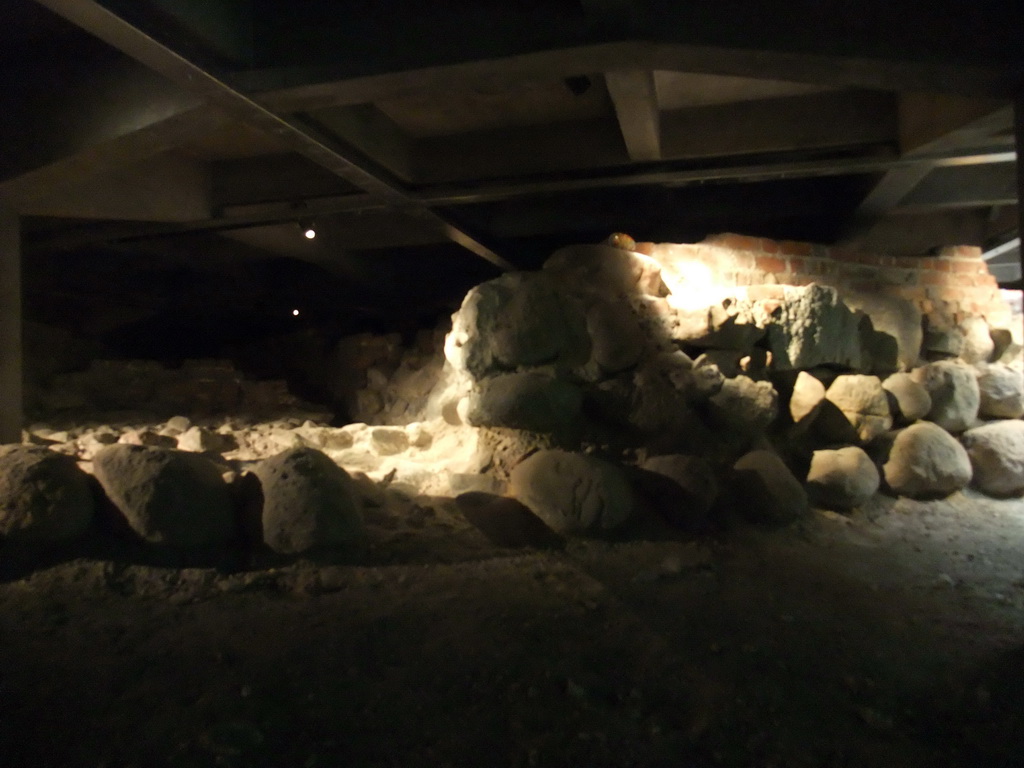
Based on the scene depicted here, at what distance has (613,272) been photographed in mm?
4152

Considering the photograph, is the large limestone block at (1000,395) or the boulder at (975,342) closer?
the large limestone block at (1000,395)

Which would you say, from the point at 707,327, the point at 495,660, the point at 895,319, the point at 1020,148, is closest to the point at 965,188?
the point at 895,319

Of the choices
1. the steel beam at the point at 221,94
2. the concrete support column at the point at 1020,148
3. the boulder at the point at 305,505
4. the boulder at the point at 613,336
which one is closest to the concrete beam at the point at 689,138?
the steel beam at the point at 221,94

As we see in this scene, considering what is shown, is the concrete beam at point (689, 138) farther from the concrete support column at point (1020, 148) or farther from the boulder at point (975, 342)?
the boulder at point (975, 342)

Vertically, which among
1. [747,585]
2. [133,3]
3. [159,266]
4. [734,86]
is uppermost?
[734,86]

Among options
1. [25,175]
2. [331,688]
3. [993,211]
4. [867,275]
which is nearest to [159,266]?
[25,175]

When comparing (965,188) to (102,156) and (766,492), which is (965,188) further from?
(102,156)

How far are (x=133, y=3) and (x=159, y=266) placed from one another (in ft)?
15.2

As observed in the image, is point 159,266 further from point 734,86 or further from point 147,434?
point 734,86

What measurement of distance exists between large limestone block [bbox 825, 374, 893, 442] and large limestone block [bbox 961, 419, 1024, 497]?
2.43ft

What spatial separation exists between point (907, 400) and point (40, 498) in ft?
16.2

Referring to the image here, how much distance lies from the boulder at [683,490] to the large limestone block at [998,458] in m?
2.29

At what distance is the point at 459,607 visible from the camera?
2492 mm

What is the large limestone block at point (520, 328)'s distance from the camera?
3.91m
